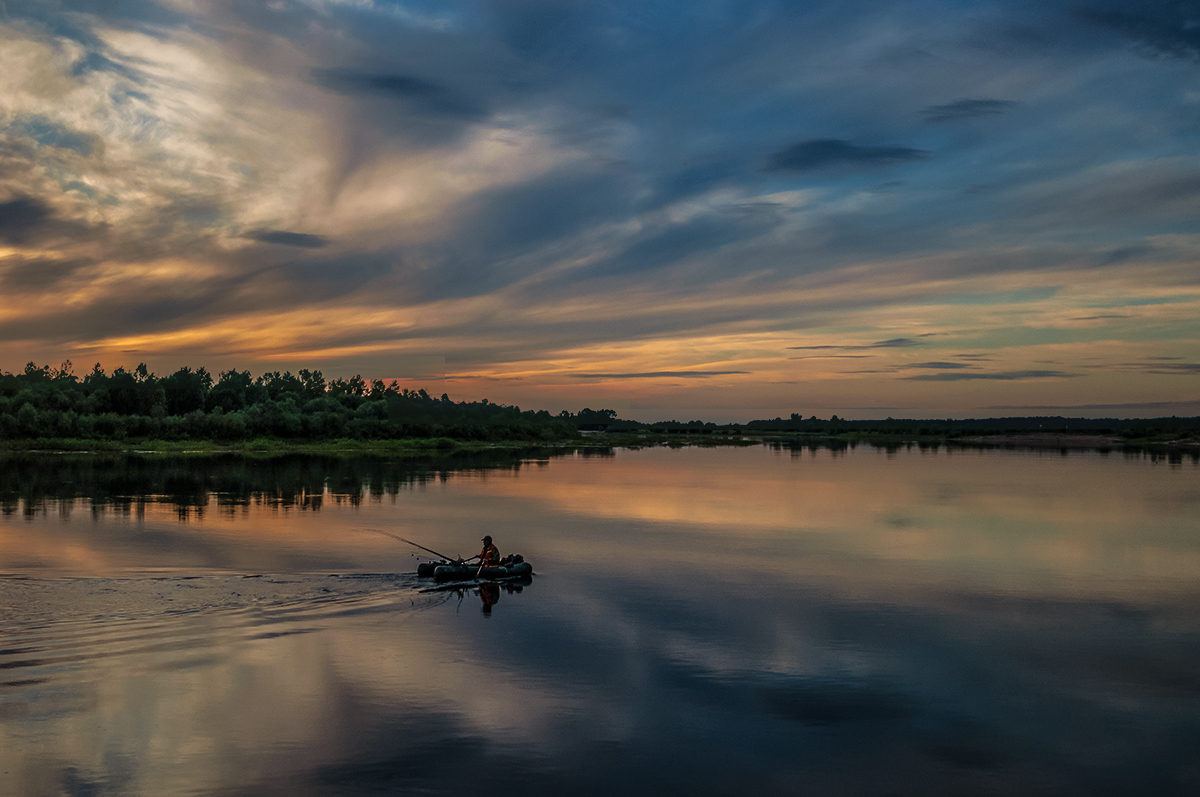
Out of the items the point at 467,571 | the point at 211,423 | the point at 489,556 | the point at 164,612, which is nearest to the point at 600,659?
the point at 467,571

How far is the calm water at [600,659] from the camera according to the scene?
14.7 m

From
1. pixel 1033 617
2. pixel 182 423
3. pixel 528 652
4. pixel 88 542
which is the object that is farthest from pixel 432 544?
pixel 182 423

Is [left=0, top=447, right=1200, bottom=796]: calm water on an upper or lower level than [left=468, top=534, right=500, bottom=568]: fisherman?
lower

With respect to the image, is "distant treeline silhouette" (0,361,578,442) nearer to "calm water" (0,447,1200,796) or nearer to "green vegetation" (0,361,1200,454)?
"green vegetation" (0,361,1200,454)

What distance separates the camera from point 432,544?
39312 mm

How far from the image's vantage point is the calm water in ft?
48.1

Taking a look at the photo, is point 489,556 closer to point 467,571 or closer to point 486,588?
point 486,588

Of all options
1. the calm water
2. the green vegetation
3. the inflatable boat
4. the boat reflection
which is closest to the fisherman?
the inflatable boat

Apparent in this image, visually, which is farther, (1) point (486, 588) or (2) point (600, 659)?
(1) point (486, 588)

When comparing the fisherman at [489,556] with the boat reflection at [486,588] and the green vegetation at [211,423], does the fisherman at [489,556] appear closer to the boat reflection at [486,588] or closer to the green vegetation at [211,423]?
the boat reflection at [486,588]

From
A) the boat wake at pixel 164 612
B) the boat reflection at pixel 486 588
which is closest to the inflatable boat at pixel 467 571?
the boat reflection at pixel 486 588

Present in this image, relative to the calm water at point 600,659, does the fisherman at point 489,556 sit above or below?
above

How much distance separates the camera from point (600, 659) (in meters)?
21.1

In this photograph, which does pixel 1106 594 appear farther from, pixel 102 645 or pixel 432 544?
pixel 102 645
